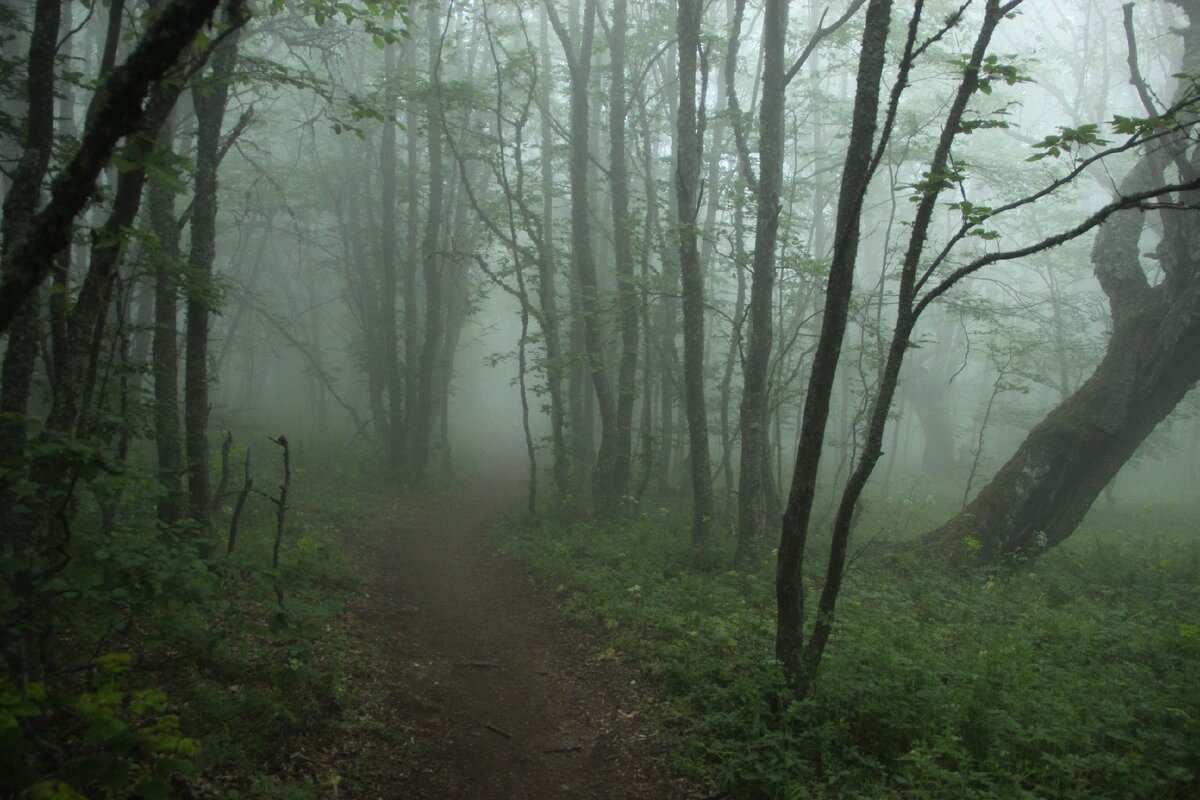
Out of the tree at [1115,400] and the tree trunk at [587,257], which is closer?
the tree at [1115,400]

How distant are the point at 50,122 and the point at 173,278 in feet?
5.95

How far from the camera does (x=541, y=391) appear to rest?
16.8 meters

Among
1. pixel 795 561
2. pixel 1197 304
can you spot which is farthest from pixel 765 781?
pixel 1197 304

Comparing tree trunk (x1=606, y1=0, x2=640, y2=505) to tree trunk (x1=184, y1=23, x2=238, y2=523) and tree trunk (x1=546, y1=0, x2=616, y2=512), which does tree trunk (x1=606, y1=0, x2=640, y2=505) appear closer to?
tree trunk (x1=546, y1=0, x2=616, y2=512)

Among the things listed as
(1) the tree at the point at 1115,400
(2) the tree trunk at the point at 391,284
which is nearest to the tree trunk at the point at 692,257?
(1) the tree at the point at 1115,400

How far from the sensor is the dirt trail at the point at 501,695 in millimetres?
5395

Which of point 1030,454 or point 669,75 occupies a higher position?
point 669,75

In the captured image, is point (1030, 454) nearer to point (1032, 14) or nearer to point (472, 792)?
point (472, 792)

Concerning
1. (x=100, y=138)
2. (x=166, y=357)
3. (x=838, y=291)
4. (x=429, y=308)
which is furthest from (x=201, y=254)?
(x=429, y=308)

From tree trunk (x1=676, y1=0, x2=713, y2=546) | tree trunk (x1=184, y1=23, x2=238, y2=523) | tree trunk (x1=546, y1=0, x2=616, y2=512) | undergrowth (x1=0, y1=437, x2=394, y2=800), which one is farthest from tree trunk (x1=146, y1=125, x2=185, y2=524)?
tree trunk (x1=546, y1=0, x2=616, y2=512)

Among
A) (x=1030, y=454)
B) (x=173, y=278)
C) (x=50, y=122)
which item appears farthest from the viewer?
(x=1030, y=454)

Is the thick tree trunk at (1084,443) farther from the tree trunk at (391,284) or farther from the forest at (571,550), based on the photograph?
the tree trunk at (391,284)

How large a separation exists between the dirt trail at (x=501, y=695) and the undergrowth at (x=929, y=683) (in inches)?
17.1

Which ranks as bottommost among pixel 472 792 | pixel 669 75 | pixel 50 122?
pixel 472 792
